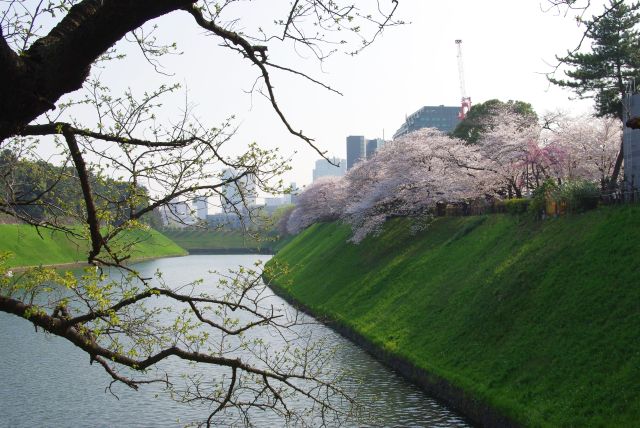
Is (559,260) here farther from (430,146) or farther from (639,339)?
(430,146)

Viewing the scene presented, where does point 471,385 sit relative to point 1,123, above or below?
below

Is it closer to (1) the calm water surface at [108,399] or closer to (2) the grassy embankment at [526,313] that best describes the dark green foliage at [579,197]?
(2) the grassy embankment at [526,313]

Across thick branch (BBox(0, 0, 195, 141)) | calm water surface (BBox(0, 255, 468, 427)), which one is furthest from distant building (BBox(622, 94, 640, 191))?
thick branch (BBox(0, 0, 195, 141))

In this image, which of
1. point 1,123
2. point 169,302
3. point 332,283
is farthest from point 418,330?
A: point 1,123

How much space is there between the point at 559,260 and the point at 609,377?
28.8 ft

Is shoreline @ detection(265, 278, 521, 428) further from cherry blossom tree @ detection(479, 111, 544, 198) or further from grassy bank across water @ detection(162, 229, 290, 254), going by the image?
grassy bank across water @ detection(162, 229, 290, 254)

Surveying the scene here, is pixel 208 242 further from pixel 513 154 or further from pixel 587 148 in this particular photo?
pixel 587 148

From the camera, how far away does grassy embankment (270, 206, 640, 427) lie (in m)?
17.3

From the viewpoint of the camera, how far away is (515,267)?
90.2 ft

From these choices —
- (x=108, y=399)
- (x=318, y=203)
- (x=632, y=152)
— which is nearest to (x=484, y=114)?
(x=632, y=152)

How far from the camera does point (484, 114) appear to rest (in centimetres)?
6412

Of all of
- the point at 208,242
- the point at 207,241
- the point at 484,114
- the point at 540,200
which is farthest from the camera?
the point at 207,241

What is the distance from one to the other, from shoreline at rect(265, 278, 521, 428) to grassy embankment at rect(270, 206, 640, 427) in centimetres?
27

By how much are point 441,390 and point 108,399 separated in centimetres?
1187
